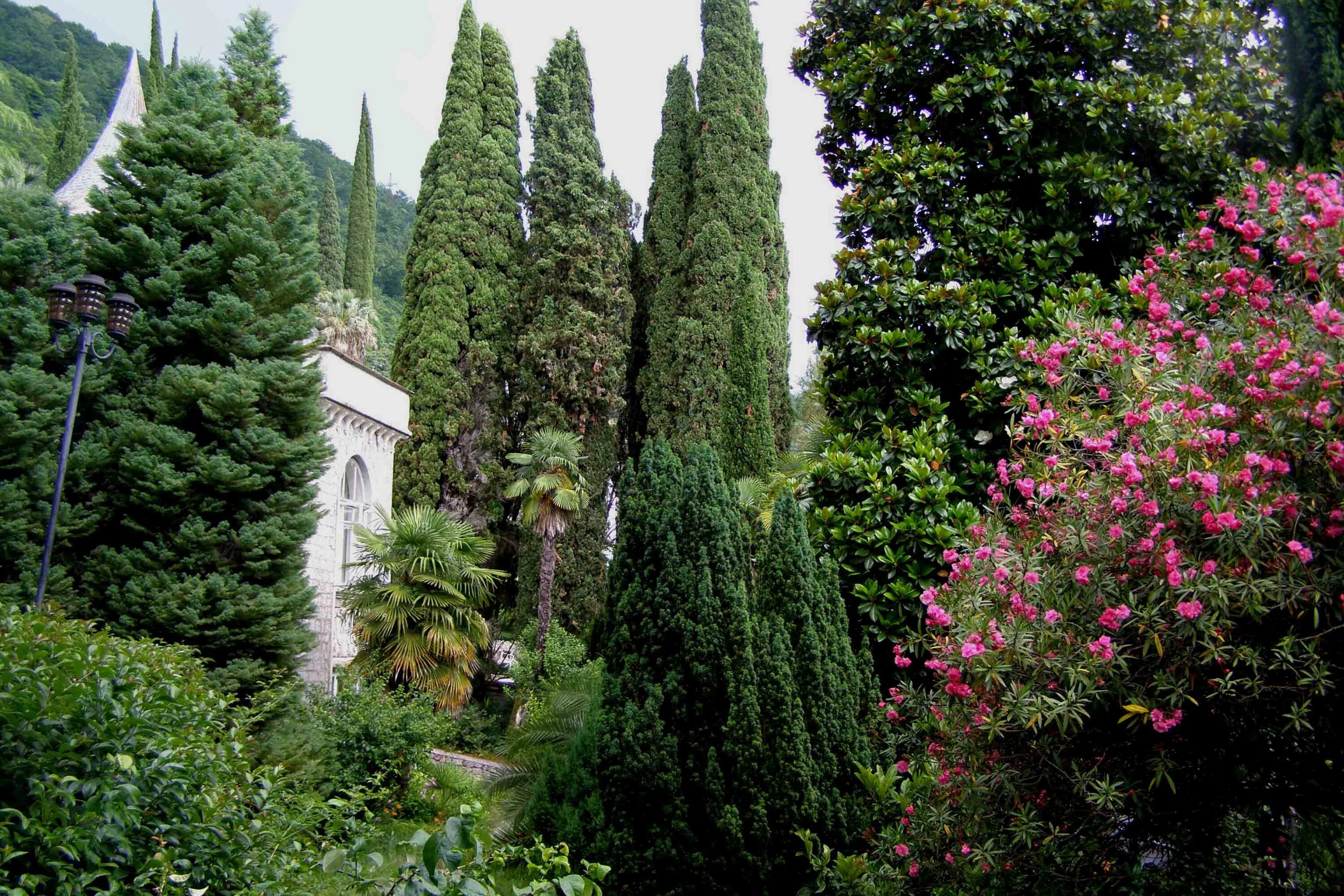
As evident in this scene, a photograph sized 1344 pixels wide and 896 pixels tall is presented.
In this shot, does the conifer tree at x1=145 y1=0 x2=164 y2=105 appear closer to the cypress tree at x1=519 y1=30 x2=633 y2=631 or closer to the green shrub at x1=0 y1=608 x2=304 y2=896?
the cypress tree at x1=519 y1=30 x2=633 y2=631

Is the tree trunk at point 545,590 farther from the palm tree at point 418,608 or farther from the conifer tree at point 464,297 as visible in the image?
the palm tree at point 418,608

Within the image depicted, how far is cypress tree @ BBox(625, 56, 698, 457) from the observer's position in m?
19.9

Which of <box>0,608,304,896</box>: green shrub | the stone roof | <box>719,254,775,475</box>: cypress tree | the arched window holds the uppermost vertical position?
the stone roof

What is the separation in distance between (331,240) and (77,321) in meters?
21.8

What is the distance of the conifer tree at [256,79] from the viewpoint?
10.0 meters

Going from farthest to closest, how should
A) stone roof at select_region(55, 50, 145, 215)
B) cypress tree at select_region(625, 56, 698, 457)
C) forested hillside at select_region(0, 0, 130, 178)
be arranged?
forested hillside at select_region(0, 0, 130, 178) → cypress tree at select_region(625, 56, 698, 457) → stone roof at select_region(55, 50, 145, 215)

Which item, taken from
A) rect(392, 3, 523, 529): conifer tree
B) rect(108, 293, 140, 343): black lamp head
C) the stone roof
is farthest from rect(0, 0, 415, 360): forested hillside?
rect(108, 293, 140, 343): black lamp head

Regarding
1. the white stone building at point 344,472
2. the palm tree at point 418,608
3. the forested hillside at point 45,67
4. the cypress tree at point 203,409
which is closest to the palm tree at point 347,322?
the white stone building at point 344,472

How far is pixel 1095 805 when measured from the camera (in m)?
3.45

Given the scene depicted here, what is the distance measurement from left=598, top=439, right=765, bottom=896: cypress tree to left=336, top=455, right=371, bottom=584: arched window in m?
9.28

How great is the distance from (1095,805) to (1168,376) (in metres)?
1.75

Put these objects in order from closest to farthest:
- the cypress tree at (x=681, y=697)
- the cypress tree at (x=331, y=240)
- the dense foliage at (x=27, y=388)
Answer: the cypress tree at (x=681, y=697) → the dense foliage at (x=27, y=388) → the cypress tree at (x=331, y=240)

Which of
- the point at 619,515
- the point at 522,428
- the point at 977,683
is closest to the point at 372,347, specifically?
the point at 522,428

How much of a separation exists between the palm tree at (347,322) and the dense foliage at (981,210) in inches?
679
